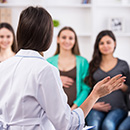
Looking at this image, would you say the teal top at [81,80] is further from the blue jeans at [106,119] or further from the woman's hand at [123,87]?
the woman's hand at [123,87]

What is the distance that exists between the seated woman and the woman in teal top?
2.09 feet

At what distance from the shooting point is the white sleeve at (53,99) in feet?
3.61

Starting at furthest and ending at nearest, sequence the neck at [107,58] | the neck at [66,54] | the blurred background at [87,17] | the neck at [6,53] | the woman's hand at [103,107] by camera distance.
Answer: the blurred background at [87,17] < the neck at [6,53] < the neck at [66,54] < the neck at [107,58] < the woman's hand at [103,107]

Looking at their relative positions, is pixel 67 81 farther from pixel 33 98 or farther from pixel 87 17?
pixel 33 98

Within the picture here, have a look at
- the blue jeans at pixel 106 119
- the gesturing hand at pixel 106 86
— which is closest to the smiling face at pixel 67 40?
the blue jeans at pixel 106 119

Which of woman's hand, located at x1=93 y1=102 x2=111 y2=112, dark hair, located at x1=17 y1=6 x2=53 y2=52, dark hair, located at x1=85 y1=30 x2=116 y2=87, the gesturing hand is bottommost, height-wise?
woman's hand, located at x1=93 y1=102 x2=111 y2=112

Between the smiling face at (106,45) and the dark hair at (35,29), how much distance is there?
5.95ft

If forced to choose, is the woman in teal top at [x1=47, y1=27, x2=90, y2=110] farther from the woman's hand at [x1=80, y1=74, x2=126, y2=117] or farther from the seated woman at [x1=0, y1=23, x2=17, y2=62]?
the woman's hand at [x1=80, y1=74, x2=126, y2=117]

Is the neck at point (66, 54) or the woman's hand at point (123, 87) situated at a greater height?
the neck at point (66, 54)

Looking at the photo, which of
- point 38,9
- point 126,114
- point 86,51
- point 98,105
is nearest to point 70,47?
point 98,105

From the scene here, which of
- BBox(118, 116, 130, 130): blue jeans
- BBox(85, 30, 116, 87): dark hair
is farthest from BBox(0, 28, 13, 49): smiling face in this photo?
BBox(118, 116, 130, 130): blue jeans

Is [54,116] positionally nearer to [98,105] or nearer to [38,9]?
[38,9]

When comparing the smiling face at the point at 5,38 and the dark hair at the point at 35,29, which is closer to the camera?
Result: the dark hair at the point at 35,29

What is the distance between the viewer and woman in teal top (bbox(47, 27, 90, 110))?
2.95 meters
